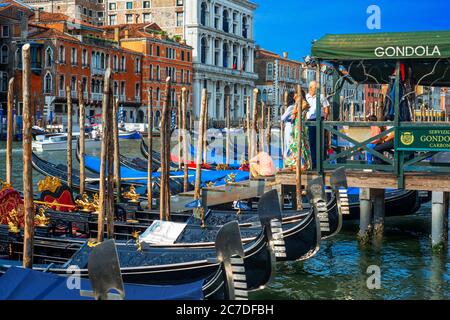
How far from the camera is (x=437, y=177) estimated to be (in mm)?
6617

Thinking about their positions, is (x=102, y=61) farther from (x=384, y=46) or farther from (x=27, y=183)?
(x=27, y=183)

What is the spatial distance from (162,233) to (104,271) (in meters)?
2.58

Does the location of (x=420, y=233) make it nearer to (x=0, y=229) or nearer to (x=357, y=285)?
(x=357, y=285)

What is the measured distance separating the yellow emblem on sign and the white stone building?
114ft

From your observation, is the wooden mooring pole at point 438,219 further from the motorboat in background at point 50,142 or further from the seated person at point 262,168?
the motorboat in background at point 50,142

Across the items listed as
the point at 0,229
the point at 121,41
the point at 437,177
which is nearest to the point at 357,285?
the point at 437,177

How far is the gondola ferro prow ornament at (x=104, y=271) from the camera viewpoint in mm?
3162

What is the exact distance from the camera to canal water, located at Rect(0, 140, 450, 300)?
584cm

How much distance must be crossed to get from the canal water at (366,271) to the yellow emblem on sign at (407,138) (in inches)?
50.0

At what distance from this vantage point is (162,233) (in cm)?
575

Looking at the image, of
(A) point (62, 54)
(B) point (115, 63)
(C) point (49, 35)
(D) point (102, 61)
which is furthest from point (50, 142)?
(B) point (115, 63)

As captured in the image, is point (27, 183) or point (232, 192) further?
point (232, 192)

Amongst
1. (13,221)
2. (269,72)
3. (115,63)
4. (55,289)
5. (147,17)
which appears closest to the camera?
(55,289)
